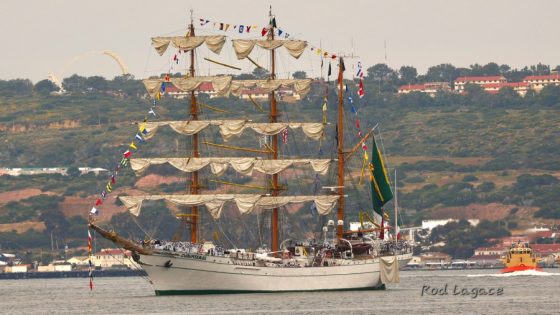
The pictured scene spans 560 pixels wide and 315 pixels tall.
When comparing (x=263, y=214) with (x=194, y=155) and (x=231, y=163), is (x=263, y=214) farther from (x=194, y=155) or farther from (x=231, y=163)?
(x=194, y=155)

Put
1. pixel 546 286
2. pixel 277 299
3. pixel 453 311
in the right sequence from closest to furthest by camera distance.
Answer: pixel 453 311 → pixel 277 299 → pixel 546 286

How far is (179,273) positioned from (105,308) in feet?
24.2

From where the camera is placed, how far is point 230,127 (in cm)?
15862

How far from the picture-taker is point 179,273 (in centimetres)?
14650

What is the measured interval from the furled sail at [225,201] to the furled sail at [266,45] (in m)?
13.2

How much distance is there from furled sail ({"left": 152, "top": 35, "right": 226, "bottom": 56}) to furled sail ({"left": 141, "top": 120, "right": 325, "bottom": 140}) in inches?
264

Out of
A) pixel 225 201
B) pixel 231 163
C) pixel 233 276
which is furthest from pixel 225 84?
pixel 233 276

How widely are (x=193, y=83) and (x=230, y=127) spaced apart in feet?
23.0

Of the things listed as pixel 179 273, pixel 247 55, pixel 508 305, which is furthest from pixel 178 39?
pixel 508 305

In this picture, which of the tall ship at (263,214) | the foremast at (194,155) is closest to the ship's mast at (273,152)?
the tall ship at (263,214)

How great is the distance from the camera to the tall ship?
482 feet

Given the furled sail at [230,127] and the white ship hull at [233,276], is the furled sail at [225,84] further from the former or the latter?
the white ship hull at [233,276]

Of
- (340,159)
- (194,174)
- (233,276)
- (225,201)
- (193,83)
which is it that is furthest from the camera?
(340,159)

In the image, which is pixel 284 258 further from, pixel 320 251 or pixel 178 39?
pixel 178 39
